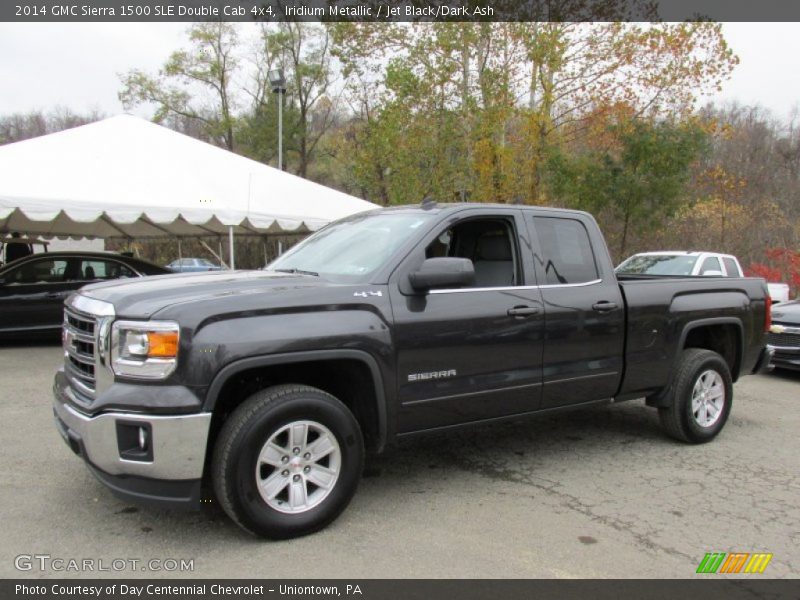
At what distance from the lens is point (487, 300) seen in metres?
4.26

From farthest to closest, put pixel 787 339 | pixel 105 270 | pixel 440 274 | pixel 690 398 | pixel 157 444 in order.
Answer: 1. pixel 105 270
2. pixel 787 339
3. pixel 690 398
4. pixel 440 274
5. pixel 157 444

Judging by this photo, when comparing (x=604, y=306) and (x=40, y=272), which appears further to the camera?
(x=40, y=272)

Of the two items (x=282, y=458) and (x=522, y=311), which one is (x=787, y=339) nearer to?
(x=522, y=311)

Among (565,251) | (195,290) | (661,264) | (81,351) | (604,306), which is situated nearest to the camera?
(195,290)

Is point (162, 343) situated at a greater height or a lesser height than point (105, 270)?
greater

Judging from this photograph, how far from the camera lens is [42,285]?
10.6m

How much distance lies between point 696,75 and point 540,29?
181 inches

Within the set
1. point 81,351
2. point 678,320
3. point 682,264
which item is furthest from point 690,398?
point 682,264

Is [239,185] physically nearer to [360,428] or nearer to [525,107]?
[525,107]

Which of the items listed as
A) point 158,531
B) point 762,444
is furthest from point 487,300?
point 762,444

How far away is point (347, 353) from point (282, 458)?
0.68 m

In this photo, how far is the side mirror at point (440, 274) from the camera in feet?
12.6

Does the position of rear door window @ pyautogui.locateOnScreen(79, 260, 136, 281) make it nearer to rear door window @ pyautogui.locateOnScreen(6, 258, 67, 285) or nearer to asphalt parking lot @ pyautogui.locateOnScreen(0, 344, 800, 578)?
rear door window @ pyautogui.locateOnScreen(6, 258, 67, 285)

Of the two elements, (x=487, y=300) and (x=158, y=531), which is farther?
(x=487, y=300)
